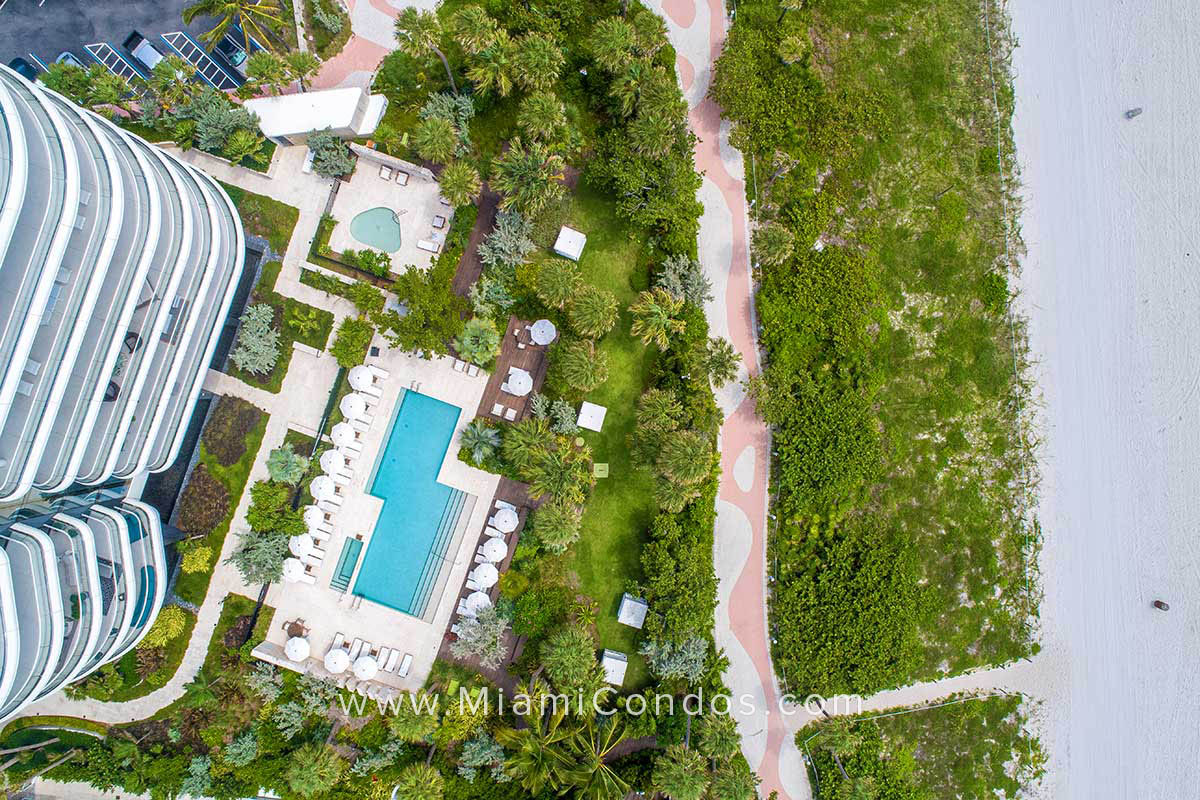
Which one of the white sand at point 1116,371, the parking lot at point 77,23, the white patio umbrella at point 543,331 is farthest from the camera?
the white sand at point 1116,371

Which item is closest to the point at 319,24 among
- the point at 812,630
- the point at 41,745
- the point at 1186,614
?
the point at 41,745

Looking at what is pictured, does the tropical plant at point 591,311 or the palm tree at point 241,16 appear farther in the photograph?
the palm tree at point 241,16

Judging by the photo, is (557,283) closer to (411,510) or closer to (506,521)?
(506,521)

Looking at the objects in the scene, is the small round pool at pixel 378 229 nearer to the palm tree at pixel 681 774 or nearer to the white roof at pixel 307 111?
the white roof at pixel 307 111

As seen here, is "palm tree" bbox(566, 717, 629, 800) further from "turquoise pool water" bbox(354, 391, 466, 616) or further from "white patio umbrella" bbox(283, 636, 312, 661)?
"white patio umbrella" bbox(283, 636, 312, 661)

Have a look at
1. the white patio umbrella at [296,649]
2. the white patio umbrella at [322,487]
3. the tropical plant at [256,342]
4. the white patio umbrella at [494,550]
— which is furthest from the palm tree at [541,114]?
the white patio umbrella at [296,649]

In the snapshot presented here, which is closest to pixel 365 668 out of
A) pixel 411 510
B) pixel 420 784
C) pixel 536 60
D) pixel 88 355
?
pixel 420 784
